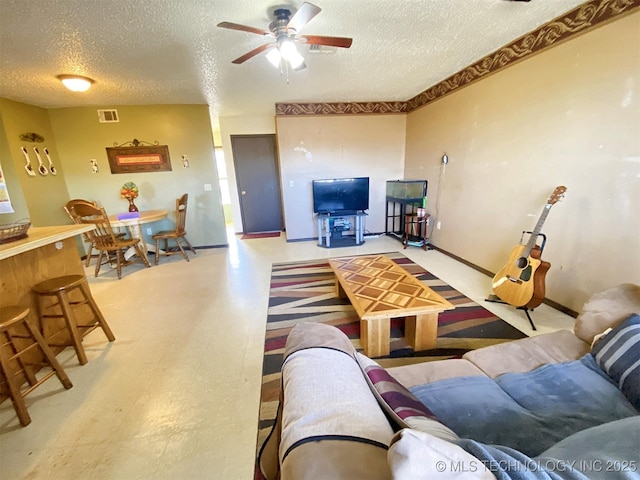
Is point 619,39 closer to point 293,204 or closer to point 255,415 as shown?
point 255,415

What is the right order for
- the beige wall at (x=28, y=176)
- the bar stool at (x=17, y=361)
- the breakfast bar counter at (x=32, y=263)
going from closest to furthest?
the bar stool at (x=17, y=361) → the breakfast bar counter at (x=32, y=263) → the beige wall at (x=28, y=176)

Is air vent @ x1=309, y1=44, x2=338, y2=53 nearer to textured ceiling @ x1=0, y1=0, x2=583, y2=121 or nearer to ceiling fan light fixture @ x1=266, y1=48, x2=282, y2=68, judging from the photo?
textured ceiling @ x1=0, y1=0, x2=583, y2=121

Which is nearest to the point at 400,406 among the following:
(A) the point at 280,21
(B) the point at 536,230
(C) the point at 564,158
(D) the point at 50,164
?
(B) the point at 536,230

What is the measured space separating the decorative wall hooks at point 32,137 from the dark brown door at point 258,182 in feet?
9.44

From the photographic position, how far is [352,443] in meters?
0.53

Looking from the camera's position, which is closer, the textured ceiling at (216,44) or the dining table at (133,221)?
the textured ceiling at (216,44)

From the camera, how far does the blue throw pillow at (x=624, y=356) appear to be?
1003 mm

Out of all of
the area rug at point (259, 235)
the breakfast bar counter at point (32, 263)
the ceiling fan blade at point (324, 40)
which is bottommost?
the area rug at point (259, 235)

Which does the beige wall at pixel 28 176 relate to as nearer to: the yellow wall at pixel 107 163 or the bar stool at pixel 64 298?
the yellow wall at pixel 107 163

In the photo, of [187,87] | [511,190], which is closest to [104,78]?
[187,87]

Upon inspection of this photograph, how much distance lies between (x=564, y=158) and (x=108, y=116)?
5886 millimetres

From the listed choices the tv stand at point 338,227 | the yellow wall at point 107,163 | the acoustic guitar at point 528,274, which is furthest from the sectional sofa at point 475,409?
the yellow wall at point 107,163

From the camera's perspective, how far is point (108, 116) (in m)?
4.13

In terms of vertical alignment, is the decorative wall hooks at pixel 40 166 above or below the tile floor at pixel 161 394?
above
